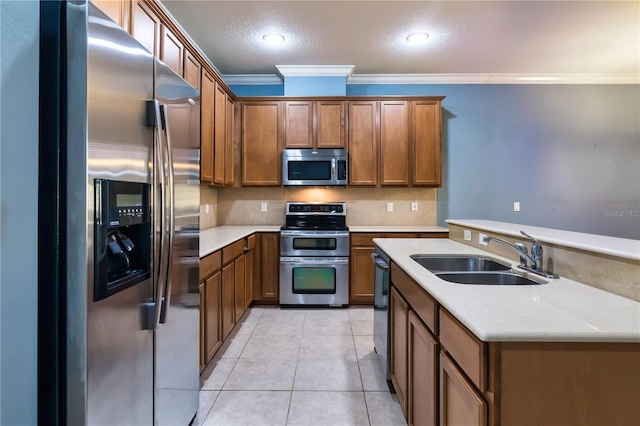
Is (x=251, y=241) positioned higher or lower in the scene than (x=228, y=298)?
higher

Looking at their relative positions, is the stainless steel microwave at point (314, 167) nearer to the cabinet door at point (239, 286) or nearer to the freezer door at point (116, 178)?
the cabinet door at point (239, 286)

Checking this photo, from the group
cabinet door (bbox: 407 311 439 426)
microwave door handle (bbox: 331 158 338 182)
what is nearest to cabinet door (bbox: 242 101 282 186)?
microwave door handle (bbox: 331 158 338 182)

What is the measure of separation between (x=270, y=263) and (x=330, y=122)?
182cm

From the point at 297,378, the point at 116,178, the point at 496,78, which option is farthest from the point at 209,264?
the point at 496,78

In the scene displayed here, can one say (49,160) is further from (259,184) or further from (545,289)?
(259,184)

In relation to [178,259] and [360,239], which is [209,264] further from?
[360,239]

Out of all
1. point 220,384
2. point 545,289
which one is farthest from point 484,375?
point 220,384

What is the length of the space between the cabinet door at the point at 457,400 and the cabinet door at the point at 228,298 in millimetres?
1798

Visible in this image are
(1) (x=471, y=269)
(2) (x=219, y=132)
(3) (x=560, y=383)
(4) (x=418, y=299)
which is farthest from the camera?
(2) (x=219, y=132)

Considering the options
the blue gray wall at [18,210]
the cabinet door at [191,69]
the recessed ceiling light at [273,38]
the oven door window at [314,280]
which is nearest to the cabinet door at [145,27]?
the cabinet door at [191,69]

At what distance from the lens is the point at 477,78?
388 centimetres

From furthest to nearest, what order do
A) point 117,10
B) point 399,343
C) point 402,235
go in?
1. point 402,235
2. point 399,343
3. point 117,10

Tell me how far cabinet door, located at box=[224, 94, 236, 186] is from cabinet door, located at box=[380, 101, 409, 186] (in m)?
1.78

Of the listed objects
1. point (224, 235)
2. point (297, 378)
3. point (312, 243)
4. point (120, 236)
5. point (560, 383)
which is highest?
point (120, 236)
